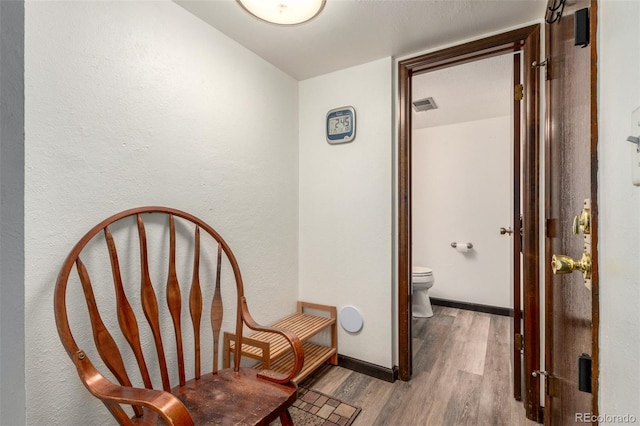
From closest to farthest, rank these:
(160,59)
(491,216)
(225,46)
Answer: (160,59)
(225,46)
(491,216)

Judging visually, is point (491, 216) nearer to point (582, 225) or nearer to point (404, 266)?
point (404, 266)

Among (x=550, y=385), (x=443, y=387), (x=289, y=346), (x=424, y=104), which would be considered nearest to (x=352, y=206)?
(x=289, y=346)

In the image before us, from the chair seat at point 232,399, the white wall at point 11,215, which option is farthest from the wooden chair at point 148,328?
the white wall at point 11,215

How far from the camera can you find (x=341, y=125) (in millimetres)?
2150

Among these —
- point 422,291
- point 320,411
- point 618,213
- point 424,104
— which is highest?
point 424,104

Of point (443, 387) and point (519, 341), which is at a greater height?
point (519, 341)

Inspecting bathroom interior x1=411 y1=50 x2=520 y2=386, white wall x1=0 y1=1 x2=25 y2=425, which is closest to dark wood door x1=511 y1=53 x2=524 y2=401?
bathroom interior x1=411 y1=50 x2=520 y2=386

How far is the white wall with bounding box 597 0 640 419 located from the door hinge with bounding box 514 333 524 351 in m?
1.29

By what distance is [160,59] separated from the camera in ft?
4.72

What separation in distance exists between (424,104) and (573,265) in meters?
2.49

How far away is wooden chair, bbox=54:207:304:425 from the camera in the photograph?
1.00 metres

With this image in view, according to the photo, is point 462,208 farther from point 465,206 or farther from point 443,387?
point 443,387

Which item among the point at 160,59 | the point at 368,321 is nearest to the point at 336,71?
the point at 160,59

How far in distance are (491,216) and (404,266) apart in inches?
74.2
